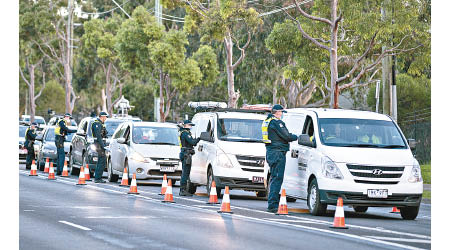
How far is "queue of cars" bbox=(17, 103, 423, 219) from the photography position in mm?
17234

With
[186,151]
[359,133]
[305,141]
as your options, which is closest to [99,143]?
[186,151]

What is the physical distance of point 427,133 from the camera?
38.5 m

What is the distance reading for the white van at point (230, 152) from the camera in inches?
872

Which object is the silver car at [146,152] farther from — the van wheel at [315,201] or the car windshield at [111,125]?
the van wheel at [315,201]

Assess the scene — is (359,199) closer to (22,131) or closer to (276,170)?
(276,170)

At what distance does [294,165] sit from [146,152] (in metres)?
8.60

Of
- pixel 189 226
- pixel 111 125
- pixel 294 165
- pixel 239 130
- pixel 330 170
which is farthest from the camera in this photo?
pixel 111 125

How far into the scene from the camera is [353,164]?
1728 cm

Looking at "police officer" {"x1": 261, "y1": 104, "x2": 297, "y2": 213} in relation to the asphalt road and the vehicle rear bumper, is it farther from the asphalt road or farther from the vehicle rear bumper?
the vehicle rear bumper

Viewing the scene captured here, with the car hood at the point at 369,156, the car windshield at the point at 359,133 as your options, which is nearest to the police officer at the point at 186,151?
the car windshield at the point at 359,133

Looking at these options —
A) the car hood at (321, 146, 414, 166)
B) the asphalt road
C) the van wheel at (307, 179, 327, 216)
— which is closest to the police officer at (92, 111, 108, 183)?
the asphalt road

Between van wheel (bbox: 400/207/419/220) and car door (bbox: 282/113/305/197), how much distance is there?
1994 millimetres

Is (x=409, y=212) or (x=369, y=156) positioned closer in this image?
(x=369, y=156)
